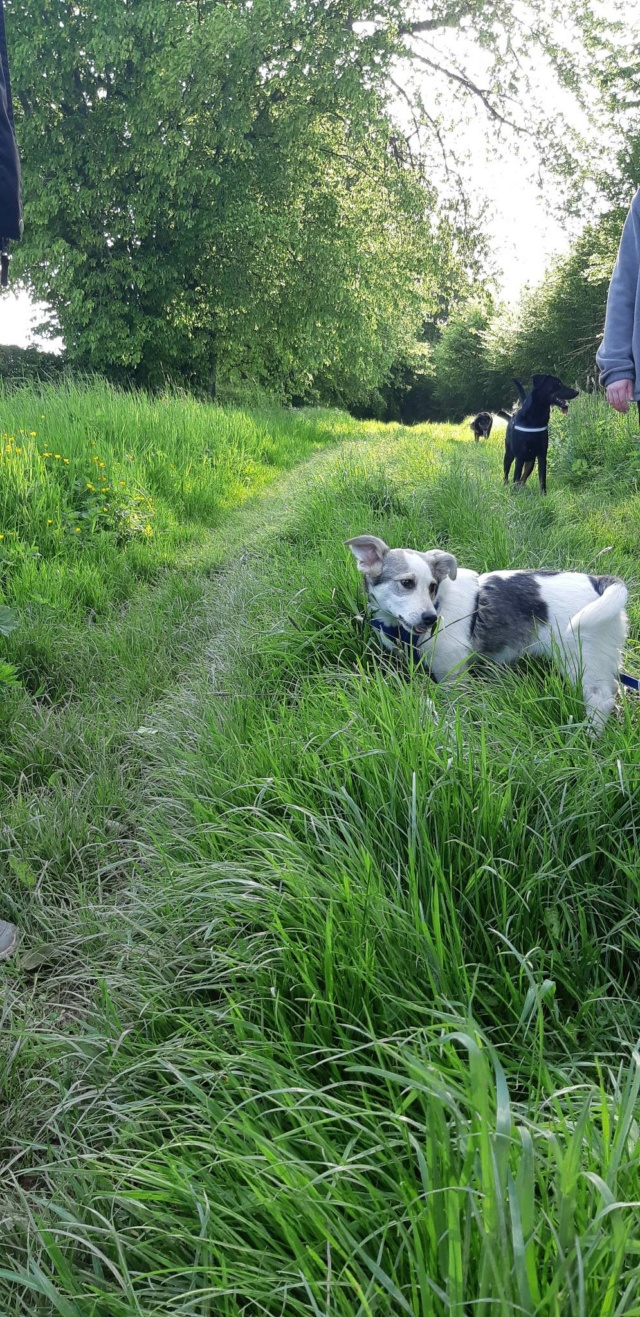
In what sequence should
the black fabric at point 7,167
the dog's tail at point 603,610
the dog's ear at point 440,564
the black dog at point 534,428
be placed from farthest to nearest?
the black dog at point 534,428 → the dog's ear at point 440,564 → the dog's tail at point 603,610 → the black fabric at point 7,167

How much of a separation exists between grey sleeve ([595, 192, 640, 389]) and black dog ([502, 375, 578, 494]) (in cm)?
389

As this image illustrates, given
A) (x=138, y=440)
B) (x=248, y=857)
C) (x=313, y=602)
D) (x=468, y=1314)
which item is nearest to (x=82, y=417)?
(x=138, y=440)

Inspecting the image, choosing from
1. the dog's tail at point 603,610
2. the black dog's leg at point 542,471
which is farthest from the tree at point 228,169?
the dog's tail at point 603,610

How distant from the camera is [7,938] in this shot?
1.94 meters

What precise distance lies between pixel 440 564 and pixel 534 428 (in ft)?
16.3

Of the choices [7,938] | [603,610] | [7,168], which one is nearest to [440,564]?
[603,610]

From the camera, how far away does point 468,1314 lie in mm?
825

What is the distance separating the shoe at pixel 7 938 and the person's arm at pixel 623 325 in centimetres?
349

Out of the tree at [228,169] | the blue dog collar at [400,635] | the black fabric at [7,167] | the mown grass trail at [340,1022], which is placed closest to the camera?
the mown grass trail at [340,1022]

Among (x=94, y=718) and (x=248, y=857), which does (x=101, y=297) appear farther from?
(x=248, y=857)

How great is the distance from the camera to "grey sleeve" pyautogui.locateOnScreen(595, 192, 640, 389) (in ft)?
11.9

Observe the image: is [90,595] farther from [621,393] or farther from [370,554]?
[621,393]

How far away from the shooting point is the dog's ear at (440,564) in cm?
345

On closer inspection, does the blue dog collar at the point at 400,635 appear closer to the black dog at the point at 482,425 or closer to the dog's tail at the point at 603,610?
the dog's tail at the point at 603,610
